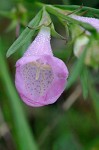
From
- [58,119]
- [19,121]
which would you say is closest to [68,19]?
[19,121]

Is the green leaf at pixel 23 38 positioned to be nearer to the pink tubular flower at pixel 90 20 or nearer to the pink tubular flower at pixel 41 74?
the pink tubular flower at pixel 41 74

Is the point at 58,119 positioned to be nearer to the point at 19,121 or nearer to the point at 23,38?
the point at 19,121

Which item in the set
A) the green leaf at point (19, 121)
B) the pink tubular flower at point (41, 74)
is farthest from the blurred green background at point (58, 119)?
the pink tubular flower at point (41, 74)

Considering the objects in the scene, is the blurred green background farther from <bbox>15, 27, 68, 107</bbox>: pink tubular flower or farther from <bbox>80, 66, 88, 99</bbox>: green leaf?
<bbox>15, 27, 68, 107</bbox>: pink tubular flower

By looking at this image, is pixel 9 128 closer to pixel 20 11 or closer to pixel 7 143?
pixel 7 143

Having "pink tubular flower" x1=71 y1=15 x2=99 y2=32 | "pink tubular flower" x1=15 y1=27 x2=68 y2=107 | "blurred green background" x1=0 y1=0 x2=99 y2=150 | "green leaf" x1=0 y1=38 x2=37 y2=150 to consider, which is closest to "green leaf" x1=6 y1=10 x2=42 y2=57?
"pink tubular flower" x1=15 y1=27 x2=68 y2=107

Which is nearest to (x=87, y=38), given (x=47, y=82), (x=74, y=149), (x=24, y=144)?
(x=47, y=82)

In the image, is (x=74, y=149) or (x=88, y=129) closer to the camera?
(x=74, y=149)

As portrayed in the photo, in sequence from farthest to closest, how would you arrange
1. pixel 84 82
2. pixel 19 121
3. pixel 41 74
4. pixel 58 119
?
pixel 58 119, pixel 19 121, pixel 84 82, pixel 41 74
